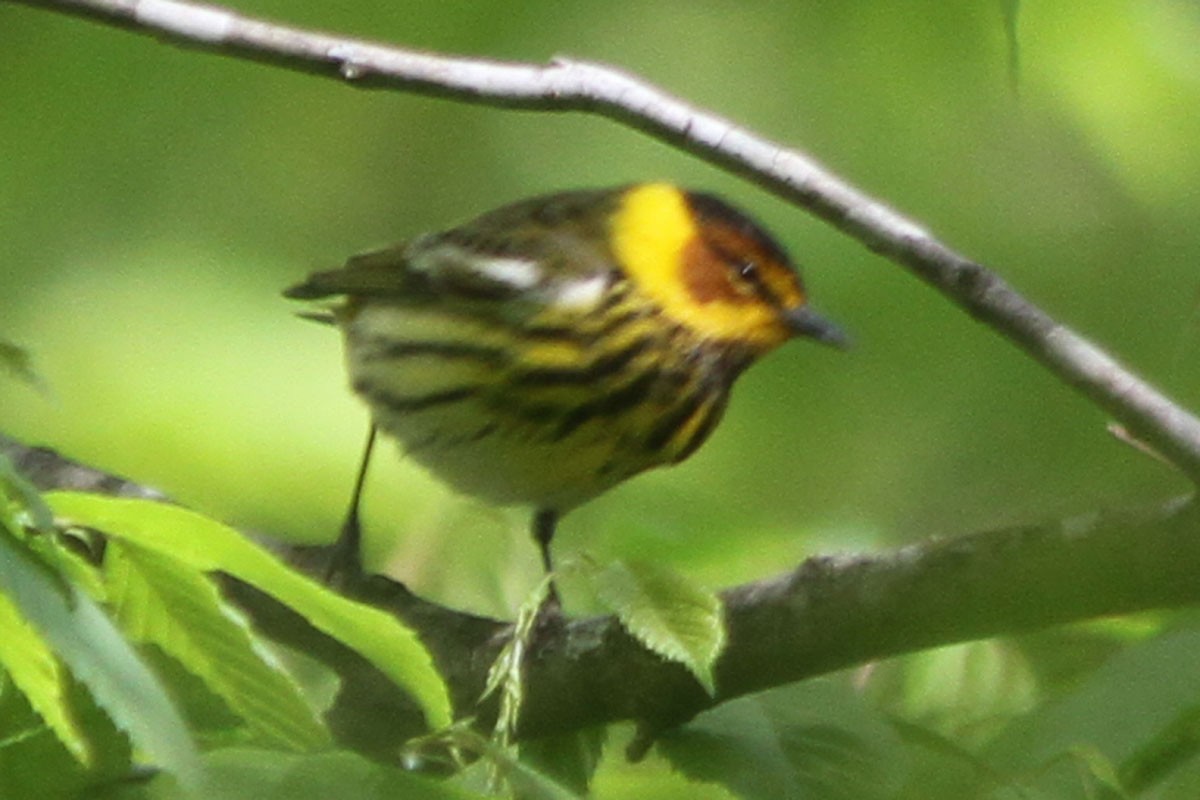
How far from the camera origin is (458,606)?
2271mm

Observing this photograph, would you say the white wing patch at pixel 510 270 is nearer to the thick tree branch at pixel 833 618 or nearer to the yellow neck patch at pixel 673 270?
the yellow neck patch at pixel 673 270

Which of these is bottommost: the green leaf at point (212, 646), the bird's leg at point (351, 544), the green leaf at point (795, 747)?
the bird's leg at point (351, 544)

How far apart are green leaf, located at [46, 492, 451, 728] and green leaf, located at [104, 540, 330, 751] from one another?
0.11 feet

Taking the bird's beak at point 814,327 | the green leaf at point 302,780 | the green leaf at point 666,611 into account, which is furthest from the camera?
the bird's beak at point 814,327

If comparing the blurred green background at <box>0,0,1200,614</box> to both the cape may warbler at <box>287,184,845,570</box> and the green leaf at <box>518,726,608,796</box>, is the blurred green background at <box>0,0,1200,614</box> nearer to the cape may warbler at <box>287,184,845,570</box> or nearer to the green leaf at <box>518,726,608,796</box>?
the cape may warbler at <box>287,184,845,570</box>

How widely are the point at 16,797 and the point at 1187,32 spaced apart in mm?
2213

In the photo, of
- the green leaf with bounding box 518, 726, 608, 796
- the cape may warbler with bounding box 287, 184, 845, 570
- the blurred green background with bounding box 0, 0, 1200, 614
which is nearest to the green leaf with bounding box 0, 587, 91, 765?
the green leaf with bounding box 518, 726, 608, 796

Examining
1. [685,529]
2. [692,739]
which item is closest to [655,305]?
[685,529]

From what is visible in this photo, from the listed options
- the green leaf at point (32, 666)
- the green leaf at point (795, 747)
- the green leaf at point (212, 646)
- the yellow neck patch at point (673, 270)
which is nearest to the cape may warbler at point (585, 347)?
the yellow neck patch at point (673, 270)

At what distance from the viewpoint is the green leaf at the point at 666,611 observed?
44.6 inches

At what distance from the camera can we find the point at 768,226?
284 cm

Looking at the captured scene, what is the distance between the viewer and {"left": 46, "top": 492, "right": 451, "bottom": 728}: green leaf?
1.02m

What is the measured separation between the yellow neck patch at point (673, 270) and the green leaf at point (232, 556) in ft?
5.12

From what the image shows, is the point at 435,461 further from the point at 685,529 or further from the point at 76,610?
the point at 76,610
